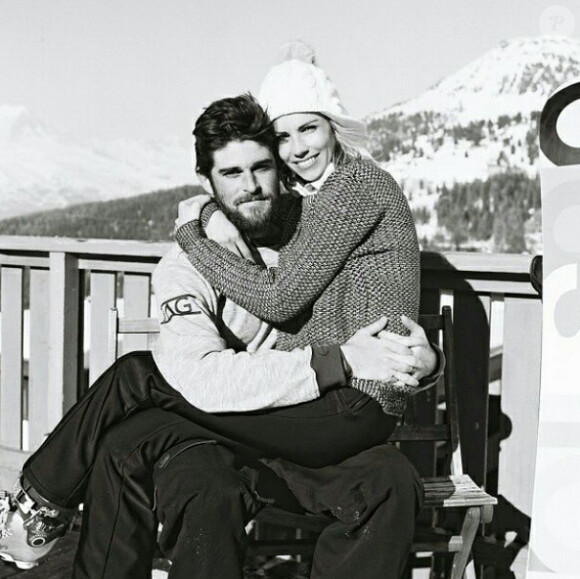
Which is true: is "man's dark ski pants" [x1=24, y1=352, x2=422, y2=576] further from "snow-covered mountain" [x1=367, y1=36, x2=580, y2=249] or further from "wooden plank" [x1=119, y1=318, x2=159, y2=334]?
"snow-covered mountain" [x1=367, y1=36, x2=580, y2=249]

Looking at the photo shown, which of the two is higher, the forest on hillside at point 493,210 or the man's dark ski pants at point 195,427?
the forest on hillside at point 493,210

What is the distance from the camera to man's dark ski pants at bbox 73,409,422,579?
2062mm

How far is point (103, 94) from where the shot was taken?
33.2 ft

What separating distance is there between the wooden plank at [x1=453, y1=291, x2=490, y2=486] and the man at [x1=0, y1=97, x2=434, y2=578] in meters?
0.65

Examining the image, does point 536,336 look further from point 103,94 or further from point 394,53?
point 103,94

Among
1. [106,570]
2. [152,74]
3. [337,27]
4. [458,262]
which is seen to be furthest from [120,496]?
[152,74]

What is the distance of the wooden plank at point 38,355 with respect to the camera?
360cm

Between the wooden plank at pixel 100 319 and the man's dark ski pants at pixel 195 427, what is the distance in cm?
96

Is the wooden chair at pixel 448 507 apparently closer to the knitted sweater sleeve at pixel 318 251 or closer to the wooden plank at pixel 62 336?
the knitted sweater sleeve at pixel 318 251

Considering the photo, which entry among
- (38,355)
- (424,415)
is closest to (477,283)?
(424,415)

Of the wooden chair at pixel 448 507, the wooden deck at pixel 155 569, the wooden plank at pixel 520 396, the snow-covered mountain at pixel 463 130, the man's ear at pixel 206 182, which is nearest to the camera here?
the wooden chair at pixel 448 507

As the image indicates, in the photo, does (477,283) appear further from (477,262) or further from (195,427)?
(195,427)

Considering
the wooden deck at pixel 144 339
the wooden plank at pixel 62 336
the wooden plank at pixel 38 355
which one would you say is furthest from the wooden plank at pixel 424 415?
the wooden plank at pixel 38 355

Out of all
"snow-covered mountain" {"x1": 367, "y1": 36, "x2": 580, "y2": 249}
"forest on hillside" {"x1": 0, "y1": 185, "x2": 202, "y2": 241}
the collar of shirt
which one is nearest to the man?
the collar of shirt
